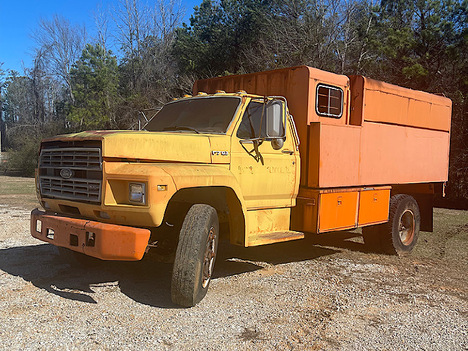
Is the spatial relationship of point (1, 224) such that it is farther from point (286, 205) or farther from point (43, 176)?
point (286, 205)

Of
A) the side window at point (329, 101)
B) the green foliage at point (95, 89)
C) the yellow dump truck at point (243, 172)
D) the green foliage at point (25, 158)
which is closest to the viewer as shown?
the yellow dump truck at point (243, 172)

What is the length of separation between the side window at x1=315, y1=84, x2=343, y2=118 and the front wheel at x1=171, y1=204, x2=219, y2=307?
2.45 m

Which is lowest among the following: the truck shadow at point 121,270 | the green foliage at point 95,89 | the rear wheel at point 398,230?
the truck shadow at point 121,270

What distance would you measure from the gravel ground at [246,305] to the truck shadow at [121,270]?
0.6 inches

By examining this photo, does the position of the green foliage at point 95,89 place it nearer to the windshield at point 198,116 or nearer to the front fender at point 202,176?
the windshield at point 198,116

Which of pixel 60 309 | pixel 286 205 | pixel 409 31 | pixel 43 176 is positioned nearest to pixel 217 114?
pixel 286 205

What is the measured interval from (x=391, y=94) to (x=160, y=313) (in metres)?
5.00

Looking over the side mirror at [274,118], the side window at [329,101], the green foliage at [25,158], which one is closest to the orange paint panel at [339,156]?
the side window at [329,101]

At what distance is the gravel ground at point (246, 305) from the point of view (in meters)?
3.85

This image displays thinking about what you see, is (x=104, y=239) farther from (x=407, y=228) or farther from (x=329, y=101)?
(x=407, y=228)

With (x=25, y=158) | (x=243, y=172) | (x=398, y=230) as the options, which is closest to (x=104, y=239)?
(x=243, y=172)

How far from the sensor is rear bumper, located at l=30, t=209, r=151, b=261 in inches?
165

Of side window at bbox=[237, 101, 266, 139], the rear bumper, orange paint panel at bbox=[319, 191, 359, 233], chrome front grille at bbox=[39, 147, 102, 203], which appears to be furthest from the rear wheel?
chrome front grille at bbox=[39, 147, 102, 203]

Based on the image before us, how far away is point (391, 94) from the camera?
282 inches
